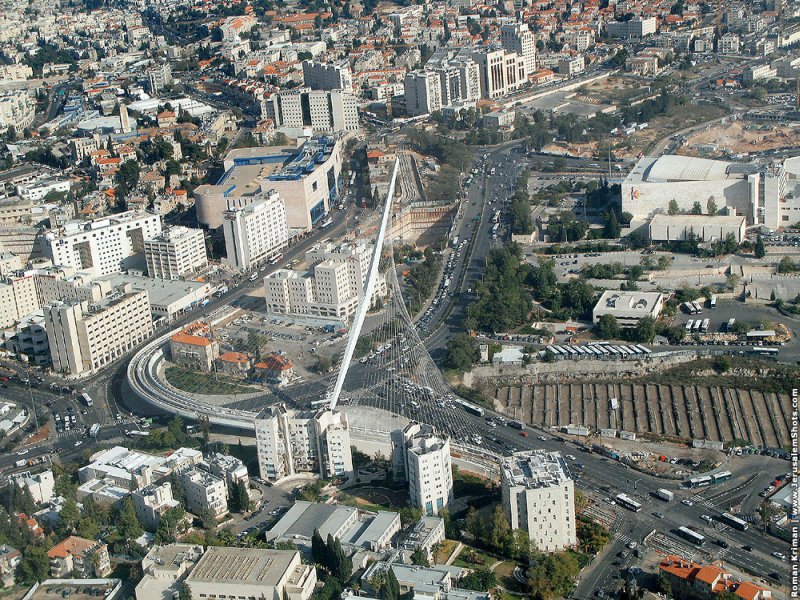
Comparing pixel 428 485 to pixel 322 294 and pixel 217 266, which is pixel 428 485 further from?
pixel 217 266

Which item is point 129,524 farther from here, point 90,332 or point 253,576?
point 90,332

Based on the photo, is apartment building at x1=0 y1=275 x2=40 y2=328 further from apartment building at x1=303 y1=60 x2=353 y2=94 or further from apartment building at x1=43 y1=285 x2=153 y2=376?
apartment building at x1=303 y1=60 x2=353 y2=94

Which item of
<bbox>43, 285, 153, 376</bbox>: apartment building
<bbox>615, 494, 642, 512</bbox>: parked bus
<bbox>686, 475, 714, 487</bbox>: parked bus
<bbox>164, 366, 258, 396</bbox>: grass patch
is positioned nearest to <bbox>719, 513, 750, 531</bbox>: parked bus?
<bbox>686, 475, 714, 487</bbox>: parked bus

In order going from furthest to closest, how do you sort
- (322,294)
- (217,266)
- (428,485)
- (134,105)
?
(134,105) → (217,266) → (322,294) → (428,485)

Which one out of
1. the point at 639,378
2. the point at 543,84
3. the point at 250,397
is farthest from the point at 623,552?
the point at 543,84

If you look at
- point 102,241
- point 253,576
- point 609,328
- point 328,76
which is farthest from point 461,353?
point 328,76
